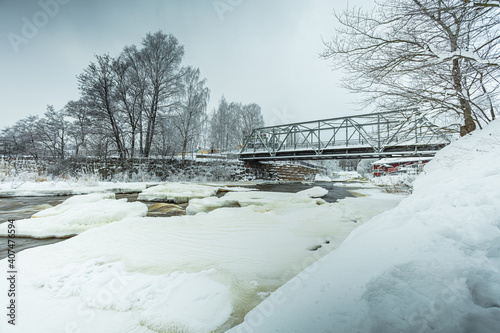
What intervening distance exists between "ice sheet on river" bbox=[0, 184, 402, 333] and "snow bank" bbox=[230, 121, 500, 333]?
425 mm

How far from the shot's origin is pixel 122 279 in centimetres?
158

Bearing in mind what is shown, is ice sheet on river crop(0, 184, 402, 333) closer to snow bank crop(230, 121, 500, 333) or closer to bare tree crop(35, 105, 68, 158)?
snow bank crop(230, 121, 500, 333)

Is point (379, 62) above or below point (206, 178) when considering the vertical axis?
above

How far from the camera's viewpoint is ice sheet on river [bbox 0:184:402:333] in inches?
47.1

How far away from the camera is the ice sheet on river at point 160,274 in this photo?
1195 mm

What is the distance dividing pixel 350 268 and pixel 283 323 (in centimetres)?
60

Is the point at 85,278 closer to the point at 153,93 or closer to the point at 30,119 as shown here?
the point at 153,93

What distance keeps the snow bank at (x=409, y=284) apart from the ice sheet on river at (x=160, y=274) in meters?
0.43

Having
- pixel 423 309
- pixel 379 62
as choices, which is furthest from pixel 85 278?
pixel 379 62

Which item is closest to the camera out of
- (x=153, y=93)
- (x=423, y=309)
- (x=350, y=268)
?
(x=423, y=309)

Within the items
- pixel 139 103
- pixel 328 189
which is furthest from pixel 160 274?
pixel 139 103

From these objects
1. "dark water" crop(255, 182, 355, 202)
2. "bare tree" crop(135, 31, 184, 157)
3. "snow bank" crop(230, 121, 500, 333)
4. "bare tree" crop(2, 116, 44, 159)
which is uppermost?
"bare tree" crop(135, 31, 184, 157)

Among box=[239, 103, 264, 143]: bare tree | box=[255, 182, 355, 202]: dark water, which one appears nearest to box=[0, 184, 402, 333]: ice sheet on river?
box=[255, 182, 355, 202]: dark water

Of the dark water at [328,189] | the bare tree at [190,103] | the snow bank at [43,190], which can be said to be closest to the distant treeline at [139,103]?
the bare tree at [190,103]
